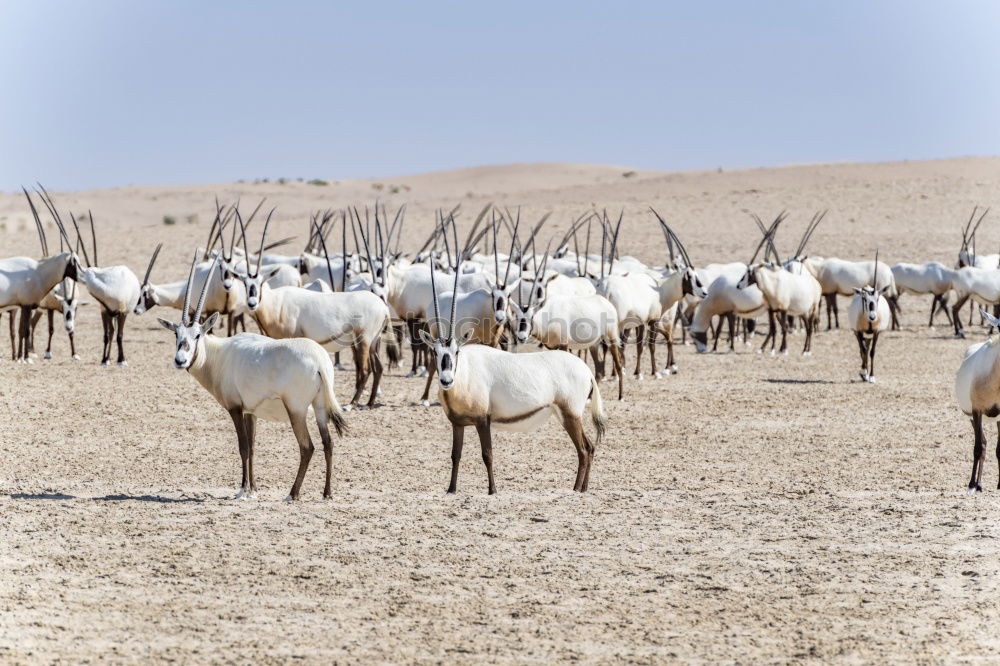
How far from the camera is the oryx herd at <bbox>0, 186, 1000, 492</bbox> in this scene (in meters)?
8.68

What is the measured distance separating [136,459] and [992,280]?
18.7 metres

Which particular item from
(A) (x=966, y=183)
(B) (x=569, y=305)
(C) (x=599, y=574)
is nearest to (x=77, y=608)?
(C) (x=599, y=574)

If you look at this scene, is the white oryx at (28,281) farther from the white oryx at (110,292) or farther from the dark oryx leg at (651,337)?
the dark oryx leg at (651,337)

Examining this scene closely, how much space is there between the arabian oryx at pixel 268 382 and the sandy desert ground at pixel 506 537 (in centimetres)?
43

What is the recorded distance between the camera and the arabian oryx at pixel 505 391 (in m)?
8.85

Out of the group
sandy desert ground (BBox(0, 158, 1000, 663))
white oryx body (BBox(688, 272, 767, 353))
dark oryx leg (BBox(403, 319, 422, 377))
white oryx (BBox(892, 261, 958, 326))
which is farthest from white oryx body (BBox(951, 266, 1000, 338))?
dark oryx leg (BBox(403, 319, 422, 377))

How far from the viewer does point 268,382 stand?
8.48m

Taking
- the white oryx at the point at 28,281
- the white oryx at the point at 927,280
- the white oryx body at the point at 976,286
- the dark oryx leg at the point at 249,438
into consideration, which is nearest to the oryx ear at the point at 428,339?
the dark oryx leg at the point at 249,438

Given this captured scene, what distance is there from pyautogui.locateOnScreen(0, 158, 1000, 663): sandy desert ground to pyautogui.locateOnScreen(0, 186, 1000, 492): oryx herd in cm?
63

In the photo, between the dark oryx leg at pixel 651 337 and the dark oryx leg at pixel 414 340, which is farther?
the dark oryx leg at pixel 651 337

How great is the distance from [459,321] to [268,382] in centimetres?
634

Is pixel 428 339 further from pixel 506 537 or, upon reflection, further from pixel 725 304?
pixel 725 304

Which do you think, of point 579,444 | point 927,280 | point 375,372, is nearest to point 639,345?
point 375,372

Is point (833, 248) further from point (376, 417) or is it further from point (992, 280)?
point (376, 417)
